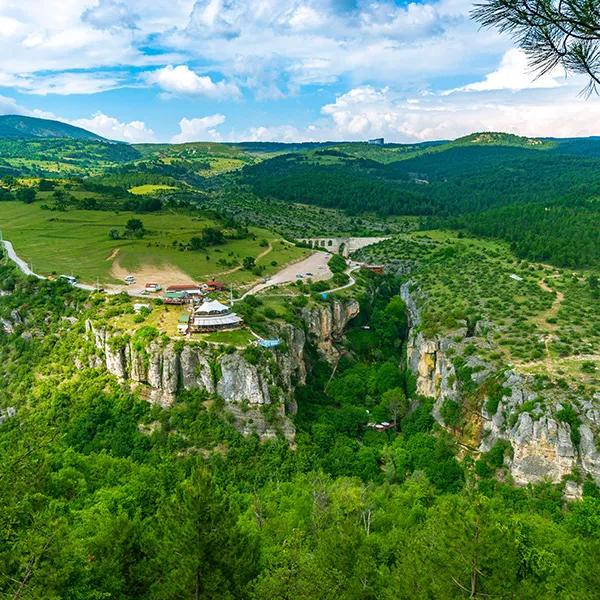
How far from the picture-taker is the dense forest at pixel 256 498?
76.0 ft

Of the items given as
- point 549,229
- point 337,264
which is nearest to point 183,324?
point 337,264

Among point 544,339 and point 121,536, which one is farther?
point 544,339

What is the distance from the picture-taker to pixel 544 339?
65.7 meters

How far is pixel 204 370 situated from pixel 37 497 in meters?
39.6

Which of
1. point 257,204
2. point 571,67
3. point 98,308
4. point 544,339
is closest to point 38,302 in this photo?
point 98,308

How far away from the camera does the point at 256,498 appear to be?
44.7 m

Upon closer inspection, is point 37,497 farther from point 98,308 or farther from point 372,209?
point 372,209

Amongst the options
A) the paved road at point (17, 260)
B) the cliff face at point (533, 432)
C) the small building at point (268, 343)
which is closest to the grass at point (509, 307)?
the cliff face at point (533, 432)

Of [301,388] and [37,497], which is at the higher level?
[37,497]

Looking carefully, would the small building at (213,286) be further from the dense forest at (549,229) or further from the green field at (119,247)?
the dense forest at (549,229)

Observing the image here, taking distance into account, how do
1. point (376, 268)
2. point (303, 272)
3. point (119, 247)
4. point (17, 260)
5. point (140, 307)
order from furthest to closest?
point (376, 268) → point (119, 247) → point (303, 272) → point (17, 260) → point (140, 307)

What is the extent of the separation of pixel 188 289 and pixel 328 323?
21.7 metres

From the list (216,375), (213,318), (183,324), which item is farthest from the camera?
(183,324)

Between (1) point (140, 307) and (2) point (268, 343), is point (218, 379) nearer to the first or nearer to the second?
(2) point (268, 343)
